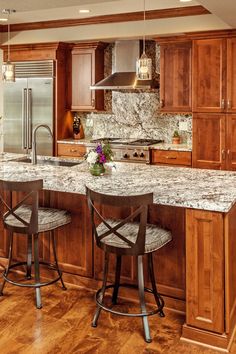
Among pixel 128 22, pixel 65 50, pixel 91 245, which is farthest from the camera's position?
pixel 65 50

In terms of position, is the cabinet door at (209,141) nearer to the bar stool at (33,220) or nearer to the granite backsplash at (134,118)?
the granite backsplash at (134,118)

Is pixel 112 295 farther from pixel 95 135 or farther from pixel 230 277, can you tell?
pixel 95 135

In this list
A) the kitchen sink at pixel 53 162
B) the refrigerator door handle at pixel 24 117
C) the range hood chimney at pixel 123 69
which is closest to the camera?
the kitchen sink at pixel 53 162

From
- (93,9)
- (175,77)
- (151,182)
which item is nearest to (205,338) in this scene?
(151,182)

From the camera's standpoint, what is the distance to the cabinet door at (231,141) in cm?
550

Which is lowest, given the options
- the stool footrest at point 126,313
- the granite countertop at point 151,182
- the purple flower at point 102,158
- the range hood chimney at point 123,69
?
the stool footrest at point 126,313

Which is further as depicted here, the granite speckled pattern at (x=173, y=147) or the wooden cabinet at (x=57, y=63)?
the wooden cabinet at (x=57, y=63)

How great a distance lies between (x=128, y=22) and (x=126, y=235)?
385cm

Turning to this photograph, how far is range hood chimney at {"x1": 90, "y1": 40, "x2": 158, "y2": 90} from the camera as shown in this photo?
6117 millimetres

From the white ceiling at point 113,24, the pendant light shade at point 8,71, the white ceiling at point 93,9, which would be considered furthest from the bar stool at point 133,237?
the white ceiling at point 113,24

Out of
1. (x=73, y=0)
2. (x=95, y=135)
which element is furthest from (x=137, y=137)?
(x=73, y=0)

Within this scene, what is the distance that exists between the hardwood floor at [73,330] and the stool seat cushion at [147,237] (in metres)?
0.61

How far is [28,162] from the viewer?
4684mm

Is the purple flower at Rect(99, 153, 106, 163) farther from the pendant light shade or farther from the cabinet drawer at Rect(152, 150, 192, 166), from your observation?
the cabinet drawer at Rect(152, 150, 192, 166)
